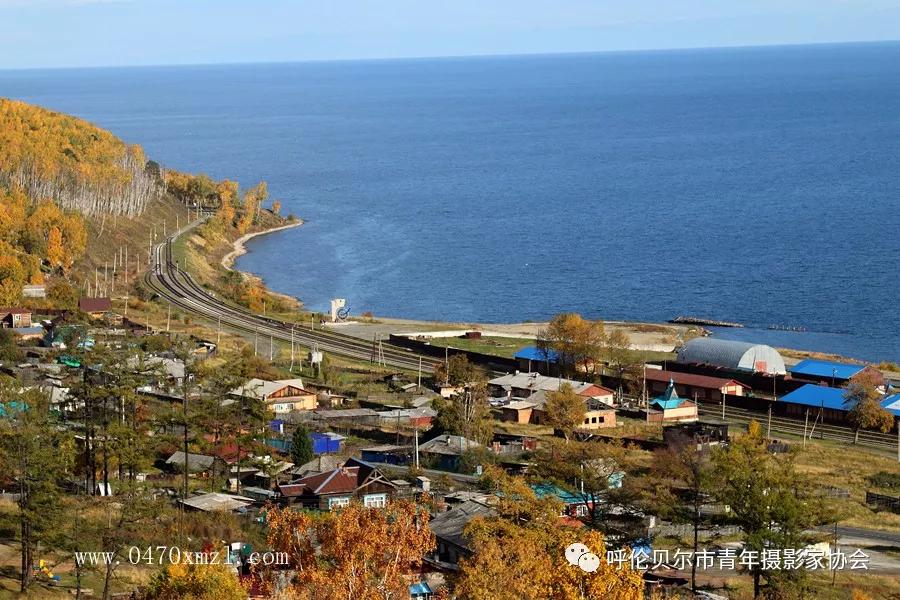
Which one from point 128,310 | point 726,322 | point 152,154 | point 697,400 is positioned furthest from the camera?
point 152,154

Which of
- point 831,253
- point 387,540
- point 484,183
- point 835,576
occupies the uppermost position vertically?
point 484,183

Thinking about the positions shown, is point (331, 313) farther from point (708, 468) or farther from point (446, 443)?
point (708, 468)

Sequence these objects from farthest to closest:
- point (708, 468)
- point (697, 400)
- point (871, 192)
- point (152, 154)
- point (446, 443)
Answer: point (152, 154) < point (871, 192) < point (697, 400) < point (446, 443) < point (708, 468)

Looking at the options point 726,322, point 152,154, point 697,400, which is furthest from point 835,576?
point 152,154

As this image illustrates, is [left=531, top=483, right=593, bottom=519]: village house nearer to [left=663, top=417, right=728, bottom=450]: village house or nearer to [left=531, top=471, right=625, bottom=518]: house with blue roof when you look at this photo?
[left=531, top=471, right=625, bottom=518]: house with blue roof

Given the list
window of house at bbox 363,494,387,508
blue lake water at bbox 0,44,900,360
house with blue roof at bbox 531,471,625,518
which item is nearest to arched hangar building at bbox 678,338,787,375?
blue lake water at bbox 0,44,900,360

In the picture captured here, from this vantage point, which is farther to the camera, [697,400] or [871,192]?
[871,192]

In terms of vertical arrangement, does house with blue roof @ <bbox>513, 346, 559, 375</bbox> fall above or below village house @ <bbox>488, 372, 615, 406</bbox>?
above
